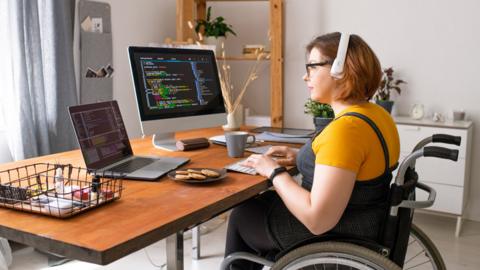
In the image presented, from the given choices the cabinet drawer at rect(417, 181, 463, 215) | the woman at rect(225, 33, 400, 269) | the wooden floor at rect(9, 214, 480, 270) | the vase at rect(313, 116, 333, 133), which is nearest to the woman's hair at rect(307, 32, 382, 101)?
the woman at rect(225, 33, 400, 269)

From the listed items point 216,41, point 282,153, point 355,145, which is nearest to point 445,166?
point 282,153

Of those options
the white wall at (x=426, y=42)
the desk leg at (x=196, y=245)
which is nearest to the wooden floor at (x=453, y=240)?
the white wall at (x=426, y=42)

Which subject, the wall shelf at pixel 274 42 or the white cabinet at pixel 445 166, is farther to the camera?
the wall shelf at pixel 274 42

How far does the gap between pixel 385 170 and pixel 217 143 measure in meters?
0.95

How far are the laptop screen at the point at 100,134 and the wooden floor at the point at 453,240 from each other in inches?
79.2

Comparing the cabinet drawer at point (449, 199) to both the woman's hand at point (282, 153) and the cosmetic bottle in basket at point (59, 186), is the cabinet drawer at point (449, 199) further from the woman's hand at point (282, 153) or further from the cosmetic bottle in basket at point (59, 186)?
the cosmetic bottle in basket at point (59, 186)

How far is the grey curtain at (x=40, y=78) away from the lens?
2.79 m

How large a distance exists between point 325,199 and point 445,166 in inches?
88.6

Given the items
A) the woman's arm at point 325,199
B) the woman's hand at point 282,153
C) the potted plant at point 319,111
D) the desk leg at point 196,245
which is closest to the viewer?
the woman's arm at point 325,199

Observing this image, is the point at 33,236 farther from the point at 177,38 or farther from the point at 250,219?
the point at 177,38

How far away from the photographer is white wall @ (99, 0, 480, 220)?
352cm

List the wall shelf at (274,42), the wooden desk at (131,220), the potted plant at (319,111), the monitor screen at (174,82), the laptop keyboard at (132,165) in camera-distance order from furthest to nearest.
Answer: the wall shelf at (274,42) < the potted plant at (319,111) < the monitor screen at (174,82) < the laptop keyboard at (132,165) < the wooden desk at (131,220)

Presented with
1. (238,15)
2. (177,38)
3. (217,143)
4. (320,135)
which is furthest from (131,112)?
(320,135)

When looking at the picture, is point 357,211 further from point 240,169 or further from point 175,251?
point 175,251
